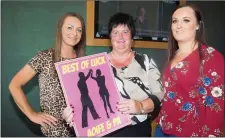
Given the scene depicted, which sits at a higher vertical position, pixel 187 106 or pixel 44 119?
pixel 187 106

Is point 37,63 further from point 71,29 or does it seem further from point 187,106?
point 187,106

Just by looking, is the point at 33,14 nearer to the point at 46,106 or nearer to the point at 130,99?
the point at 46,106

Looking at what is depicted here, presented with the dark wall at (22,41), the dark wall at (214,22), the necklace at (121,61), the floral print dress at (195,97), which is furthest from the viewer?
the dark wall at (214,22)

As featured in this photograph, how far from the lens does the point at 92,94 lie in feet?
4.01

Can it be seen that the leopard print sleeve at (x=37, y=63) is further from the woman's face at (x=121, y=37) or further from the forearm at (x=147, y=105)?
the forearm at (x=147, y=105)

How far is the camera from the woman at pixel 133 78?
132 cm

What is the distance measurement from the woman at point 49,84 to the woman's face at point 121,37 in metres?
0.22

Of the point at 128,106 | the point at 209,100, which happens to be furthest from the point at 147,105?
A: the point at 209,100

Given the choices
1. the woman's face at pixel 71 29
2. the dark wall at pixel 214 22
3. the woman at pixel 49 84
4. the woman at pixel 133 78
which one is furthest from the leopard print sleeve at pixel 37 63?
the dark wall at pixel 214 22

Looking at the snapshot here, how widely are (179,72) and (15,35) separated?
1.40 meters

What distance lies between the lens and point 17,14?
1.89 metres

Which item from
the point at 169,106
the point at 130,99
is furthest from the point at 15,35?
the point at 169,106

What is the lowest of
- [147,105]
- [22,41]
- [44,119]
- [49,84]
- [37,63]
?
[44,119]

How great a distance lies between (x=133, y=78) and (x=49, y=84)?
0.50m
